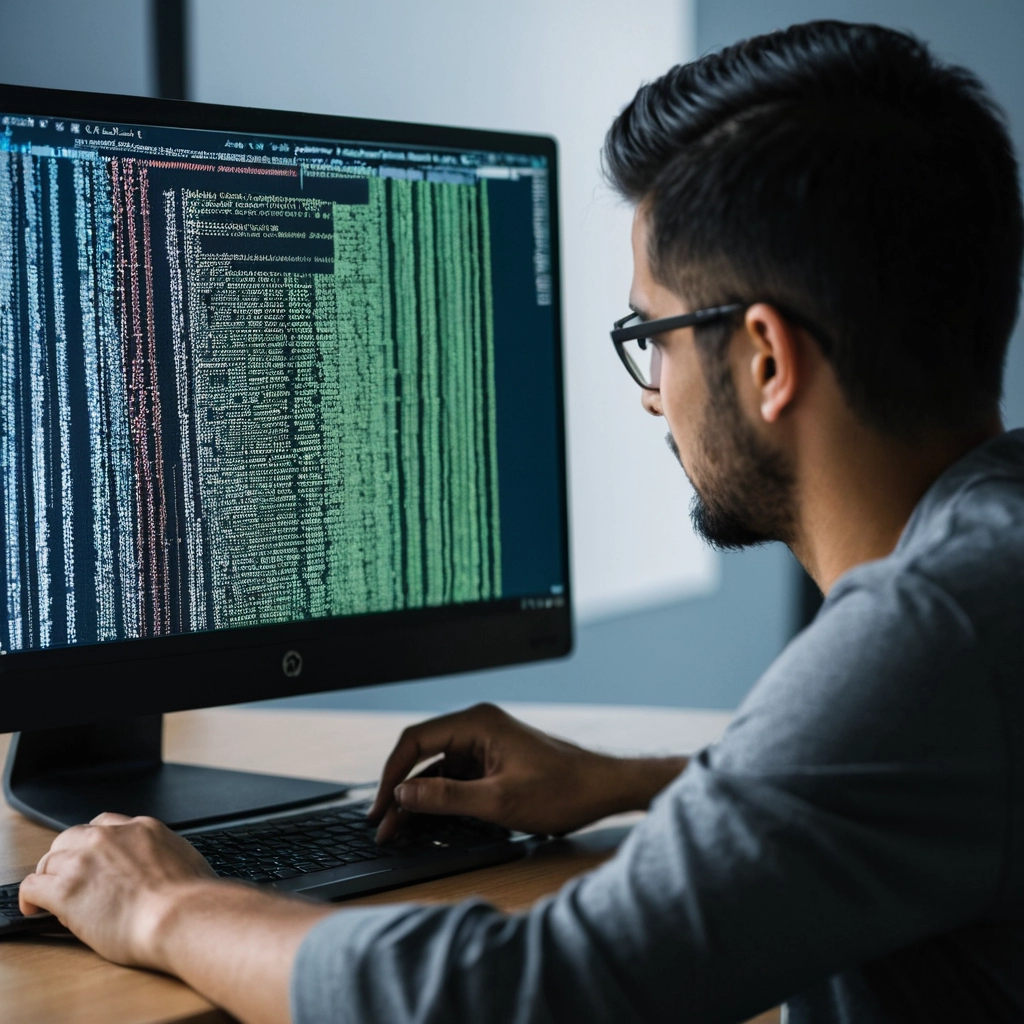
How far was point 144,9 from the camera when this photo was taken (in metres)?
2.21

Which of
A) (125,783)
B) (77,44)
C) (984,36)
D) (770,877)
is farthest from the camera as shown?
(984,36)

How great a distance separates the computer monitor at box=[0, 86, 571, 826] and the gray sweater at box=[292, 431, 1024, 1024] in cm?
40

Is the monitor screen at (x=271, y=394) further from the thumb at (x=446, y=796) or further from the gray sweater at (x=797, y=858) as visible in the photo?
the gray sweater at (x=797, y=858)

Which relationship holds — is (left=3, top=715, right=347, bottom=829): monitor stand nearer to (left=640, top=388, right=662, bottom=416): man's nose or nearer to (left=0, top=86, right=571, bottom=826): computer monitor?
(left=0, top=86, right=571, bottom=826): computer monitor

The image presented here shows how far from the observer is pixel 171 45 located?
225 cm

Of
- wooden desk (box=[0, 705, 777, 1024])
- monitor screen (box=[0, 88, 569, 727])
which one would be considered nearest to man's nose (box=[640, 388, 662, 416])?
monitor screen (box=[0, 88, 569, 727])

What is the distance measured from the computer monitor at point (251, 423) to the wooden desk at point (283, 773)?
0.13 meters

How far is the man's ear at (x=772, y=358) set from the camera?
2.40 feet

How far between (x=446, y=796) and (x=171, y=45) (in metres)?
1.75

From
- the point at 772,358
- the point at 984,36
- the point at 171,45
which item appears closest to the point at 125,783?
the point at 772,358

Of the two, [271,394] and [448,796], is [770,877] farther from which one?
[271,394]

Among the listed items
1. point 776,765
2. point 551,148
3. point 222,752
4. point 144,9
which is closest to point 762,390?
point 776,765

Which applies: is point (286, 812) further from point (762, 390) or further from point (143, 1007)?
point (762, 390)

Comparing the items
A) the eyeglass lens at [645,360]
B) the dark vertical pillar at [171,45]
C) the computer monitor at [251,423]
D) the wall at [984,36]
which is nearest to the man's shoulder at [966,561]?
the eyeglass lens at [645,360]
